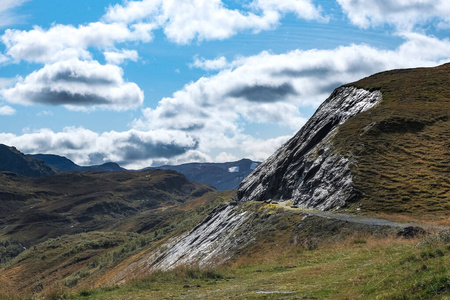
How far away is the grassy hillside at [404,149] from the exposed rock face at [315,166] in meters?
2.32

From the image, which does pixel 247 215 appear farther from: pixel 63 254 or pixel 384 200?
pixel 63 254

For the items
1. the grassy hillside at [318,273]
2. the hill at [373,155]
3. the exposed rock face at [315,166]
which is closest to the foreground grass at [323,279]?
the grassy hillside at [318,273]

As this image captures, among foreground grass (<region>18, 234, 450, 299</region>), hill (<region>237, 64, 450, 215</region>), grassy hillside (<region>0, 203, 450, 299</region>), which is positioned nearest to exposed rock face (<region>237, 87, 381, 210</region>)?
hill (<region>237, 64, 450, 215</region>)

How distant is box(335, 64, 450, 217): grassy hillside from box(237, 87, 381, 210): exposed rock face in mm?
2321

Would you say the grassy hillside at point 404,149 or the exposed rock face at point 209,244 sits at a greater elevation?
the grassy hillside at point 404,149

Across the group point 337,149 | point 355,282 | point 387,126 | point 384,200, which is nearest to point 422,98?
point 387,126

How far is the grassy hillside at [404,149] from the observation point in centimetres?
4931

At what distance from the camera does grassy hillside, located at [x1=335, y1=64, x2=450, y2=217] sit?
49.3m

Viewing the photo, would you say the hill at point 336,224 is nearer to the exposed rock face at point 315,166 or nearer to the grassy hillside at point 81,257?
the exposed rock face at point 315,166

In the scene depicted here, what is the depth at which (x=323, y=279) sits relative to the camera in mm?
20625

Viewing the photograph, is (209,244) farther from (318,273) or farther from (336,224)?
(318,273)

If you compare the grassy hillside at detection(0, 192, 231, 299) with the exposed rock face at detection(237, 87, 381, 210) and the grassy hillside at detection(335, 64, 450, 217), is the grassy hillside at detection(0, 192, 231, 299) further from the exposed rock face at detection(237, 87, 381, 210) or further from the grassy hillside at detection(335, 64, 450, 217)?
the grassy hillside at detection(335, 64, 450, 217)

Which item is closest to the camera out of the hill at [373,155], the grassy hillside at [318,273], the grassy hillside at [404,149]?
the grassy hillside at [318,273]

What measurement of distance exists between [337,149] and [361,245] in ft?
115
